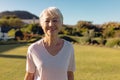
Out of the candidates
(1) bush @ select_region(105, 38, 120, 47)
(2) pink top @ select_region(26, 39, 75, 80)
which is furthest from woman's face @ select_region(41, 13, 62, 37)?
(1) bush @ select_region(105, 38, 120, 47)

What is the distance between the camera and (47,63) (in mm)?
2459

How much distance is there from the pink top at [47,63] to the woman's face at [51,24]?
122 mm

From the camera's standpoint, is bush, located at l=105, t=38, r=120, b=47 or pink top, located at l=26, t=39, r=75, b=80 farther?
bush, located at l=105, t=38, r=120, b=47

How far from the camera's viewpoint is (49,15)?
8.02 feet

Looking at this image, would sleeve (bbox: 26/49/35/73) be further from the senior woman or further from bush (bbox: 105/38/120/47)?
bush (bbox: 105/38/120/47)

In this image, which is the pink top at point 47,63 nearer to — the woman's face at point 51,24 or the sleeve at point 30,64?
the sleeve at point 30,64

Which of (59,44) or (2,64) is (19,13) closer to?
(2,64)

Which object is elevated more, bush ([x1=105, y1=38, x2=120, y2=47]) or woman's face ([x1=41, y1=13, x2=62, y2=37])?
woman's face ([x1=41, y1=13, x2=62, y2=37])

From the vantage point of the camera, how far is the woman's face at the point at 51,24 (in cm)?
246

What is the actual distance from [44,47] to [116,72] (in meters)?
9.43

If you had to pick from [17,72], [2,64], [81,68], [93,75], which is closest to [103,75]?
[93,75]

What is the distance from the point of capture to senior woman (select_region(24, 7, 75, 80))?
8.07 ft

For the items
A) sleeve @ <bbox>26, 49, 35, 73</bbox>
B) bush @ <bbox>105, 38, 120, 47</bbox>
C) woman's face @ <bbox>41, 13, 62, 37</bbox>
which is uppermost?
woman's face @ <bbox>41, 13, 62, 37</bbox>

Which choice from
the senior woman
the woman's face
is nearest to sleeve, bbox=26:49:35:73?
the senior woman
